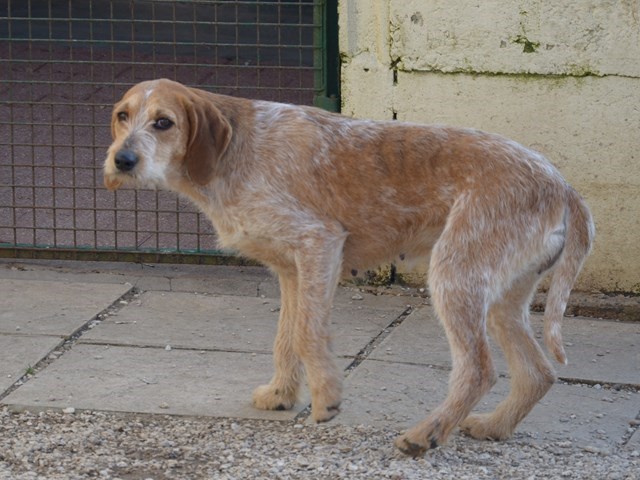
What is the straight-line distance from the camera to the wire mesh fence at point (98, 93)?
23.5 ft

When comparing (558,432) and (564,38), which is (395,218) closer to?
(558,432)

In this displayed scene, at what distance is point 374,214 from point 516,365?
82cm

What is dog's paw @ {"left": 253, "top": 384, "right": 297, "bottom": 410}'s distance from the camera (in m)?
5.12

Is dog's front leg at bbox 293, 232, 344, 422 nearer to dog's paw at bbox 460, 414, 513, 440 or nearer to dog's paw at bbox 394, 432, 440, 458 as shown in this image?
dog's paw at bbox 394, 432, 440, 458

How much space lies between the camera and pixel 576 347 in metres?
6.07

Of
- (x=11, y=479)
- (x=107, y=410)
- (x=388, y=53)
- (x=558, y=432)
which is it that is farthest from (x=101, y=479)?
(x=388, y=53)

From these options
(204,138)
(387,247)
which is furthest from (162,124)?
(387,247)

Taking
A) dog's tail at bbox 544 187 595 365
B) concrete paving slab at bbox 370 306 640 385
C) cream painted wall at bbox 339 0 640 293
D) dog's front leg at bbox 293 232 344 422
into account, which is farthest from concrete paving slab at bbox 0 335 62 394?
dog's tail at bbox 544 187 595 365

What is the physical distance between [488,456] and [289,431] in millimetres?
791

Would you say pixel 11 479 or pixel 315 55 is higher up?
pixel 315 55

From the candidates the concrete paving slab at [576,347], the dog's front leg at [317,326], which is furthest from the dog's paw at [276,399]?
the concrete paving slab at [576,347]

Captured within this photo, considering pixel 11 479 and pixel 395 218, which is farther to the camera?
pixel 395 218

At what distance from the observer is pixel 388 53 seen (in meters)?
6.70

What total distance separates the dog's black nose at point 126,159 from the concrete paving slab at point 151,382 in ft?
3.55
